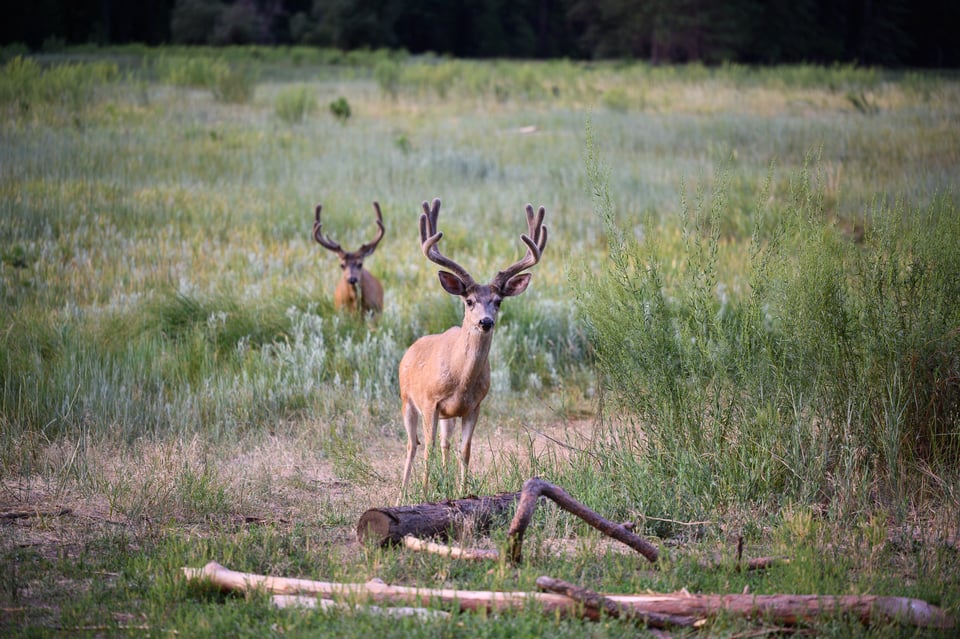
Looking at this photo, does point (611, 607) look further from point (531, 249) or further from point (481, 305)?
point (531, 249)

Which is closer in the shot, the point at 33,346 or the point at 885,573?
the point at 885,573

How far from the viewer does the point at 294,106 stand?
2534 centimetres

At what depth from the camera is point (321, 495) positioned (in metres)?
6.59

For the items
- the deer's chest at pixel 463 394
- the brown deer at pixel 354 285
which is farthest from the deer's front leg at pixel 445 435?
the brown deer at pixel 354 285

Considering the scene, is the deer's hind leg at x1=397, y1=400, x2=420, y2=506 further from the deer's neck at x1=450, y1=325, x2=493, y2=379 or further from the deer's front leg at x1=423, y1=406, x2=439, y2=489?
the deer's neck at x1=450, y1=325, x2=493, y2=379

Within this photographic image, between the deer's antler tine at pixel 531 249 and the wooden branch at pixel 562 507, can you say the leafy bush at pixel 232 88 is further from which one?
the wooden branch at pixel 562 507

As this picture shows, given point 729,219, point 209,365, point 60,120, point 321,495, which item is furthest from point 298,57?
point 321,495

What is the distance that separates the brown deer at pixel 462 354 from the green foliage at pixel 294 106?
62.6 ft

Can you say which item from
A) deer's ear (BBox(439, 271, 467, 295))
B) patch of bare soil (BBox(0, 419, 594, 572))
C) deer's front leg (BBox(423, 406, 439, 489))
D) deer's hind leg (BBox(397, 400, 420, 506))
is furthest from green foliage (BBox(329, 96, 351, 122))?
deer's front leg (BBox(423, 406, 439, 489))

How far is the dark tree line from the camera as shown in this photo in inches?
1853

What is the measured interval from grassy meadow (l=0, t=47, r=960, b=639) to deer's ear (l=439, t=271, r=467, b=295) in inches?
30.6

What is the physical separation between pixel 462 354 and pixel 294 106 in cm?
2014

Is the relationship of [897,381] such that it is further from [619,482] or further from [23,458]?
[23,458]

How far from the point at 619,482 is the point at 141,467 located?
3.16 metres
